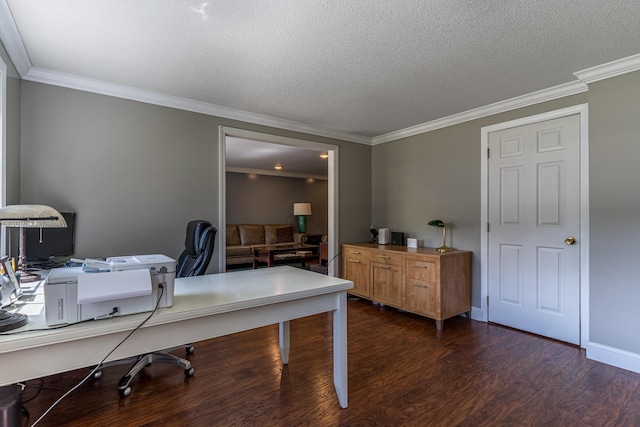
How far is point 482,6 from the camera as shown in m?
1.68

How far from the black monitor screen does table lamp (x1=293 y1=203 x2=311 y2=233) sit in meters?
5.50

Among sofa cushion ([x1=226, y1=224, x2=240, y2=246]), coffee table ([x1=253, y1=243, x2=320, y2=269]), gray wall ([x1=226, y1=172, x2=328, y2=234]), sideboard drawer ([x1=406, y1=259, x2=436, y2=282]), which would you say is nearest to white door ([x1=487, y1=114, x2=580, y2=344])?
sideboard drawer ([x1=406, y1=259, x2=436, y2=282])

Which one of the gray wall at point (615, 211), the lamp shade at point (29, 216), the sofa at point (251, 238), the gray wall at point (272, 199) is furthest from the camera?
the gray wall at point (272, 199)

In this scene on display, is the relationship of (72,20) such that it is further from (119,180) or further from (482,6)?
(482,6)

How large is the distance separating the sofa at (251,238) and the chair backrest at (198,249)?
12.4 ft

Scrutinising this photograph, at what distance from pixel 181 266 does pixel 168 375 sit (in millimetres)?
779

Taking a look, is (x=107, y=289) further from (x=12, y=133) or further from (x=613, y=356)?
(x=613, y=356)

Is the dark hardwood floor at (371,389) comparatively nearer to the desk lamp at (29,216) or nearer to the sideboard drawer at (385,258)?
the sideboard drawer at (385,258)

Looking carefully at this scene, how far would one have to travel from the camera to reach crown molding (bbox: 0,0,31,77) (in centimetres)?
175

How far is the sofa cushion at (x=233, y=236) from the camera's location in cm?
669

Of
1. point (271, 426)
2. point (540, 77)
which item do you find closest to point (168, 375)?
point (271, 426)

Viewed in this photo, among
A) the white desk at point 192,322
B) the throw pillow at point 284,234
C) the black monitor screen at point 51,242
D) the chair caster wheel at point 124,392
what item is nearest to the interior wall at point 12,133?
the black monitor screen at point 51,242

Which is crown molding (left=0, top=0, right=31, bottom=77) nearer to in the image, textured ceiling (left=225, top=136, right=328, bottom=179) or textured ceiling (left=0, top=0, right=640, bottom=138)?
textured ceiling (left=0, top=0, right=640, bottom=138)

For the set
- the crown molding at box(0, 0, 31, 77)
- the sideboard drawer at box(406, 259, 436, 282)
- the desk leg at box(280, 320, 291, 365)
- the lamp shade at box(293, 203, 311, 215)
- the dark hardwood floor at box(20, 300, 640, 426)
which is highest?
the crown molding at box(0, 0, 31, 77)
